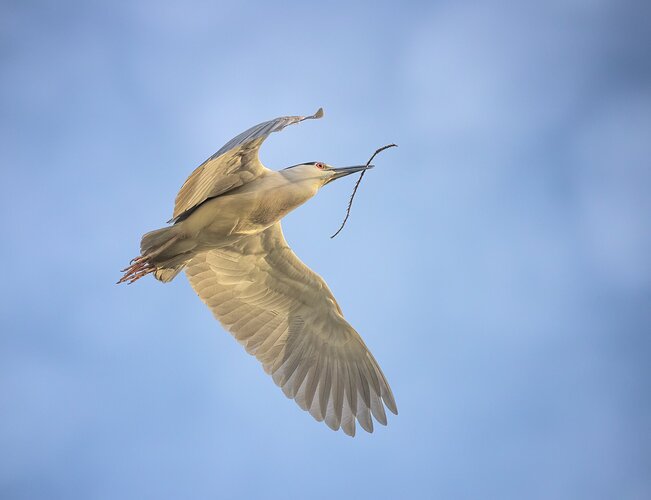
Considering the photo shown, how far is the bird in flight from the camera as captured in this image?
8.44 m

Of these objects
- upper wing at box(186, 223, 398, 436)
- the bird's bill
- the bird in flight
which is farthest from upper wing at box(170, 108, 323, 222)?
upper wing at box(186, 223, 398, 436)

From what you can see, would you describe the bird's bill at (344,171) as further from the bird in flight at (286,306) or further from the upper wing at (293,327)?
the upper wing at (293,327)

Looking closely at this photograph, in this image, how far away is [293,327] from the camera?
31.7 feet

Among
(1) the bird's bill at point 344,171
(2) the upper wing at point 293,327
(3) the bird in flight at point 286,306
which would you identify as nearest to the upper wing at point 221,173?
(3) the bird in flight at point 286,306

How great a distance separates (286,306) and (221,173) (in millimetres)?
2185

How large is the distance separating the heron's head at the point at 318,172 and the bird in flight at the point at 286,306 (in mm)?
10

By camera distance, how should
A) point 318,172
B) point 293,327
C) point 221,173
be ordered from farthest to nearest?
point 293,327, point 318,172, point 221,173

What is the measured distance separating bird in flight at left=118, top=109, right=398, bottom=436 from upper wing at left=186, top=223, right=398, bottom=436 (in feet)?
0.04

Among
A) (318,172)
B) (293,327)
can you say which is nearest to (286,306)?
(293,327)

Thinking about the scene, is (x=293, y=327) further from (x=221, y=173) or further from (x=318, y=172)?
(x=221, y=173)

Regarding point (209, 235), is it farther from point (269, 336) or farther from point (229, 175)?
point (269, 336)

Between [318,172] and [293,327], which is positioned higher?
[318,172]

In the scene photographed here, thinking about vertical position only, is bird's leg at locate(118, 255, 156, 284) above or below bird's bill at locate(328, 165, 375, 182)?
below

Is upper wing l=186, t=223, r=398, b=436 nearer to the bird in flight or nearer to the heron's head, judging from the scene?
the bird in flight
